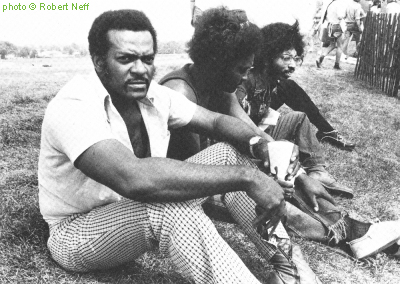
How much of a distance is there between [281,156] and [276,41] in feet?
6.65

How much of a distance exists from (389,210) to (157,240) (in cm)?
243

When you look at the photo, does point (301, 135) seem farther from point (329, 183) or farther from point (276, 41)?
point (276, 41)

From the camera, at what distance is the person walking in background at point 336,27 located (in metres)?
11.2

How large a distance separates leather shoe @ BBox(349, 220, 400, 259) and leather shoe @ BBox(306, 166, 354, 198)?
37.8 inches

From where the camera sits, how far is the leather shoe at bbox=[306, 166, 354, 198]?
378 centimetres

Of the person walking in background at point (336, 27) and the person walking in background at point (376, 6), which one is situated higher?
the person walking in background at point (376, 6)

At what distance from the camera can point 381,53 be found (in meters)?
9.42

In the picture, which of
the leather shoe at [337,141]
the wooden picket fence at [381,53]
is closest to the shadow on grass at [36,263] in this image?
the leather shoe at [337,141]

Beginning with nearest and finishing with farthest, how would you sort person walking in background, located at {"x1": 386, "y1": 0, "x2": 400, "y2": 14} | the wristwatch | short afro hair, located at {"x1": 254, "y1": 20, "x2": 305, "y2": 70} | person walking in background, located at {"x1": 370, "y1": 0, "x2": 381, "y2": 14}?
1. the wristwatch
2. short afro hair, located at {"x1": 254, "y1": 20, "x2": 305, "y2": 70}
3. person walking in background, located at {"x1": 386, "y1": 0, "x2": 400, "y2": 14}
4. person walking in background, located at {"x1": 370, "y1": 0, "x2": 381, "y2": 14}

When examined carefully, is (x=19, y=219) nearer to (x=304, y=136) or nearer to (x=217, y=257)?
(x=217, y=257)

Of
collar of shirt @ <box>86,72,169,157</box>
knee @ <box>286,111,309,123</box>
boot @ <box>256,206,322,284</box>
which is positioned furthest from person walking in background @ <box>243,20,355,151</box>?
boot @ <box>256,206,322,284</box>

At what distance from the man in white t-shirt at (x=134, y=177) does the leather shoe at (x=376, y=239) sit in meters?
0.65

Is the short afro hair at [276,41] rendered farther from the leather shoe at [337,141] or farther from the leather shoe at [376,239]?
the leather shoe at [376,239]

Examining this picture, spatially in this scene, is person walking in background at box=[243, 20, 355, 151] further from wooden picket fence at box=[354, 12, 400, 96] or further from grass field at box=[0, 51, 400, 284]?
wooden picket fence at box=[354, 12, 400, 96]
